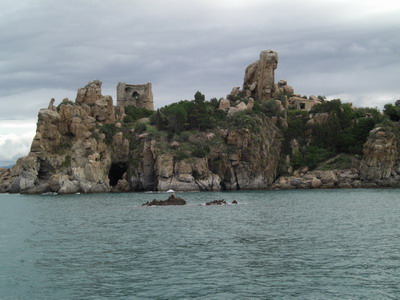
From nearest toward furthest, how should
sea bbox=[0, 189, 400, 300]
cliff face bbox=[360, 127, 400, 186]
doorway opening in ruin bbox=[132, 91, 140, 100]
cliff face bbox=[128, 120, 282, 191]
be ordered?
1. sea bbox=[0, 189, 400, 300]
2. cliff face bbox=[360, 127, 400, 186]
3. cliff face bbox=[128, 120, 282, 191]
4. doorway opening in ruin bbox=[132, 91, 140, 100]

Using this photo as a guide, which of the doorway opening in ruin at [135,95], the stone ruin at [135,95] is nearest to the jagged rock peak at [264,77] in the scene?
the stone ruin at [135,95]

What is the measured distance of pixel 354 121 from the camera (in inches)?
4870

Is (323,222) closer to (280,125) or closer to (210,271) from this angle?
(210,271)

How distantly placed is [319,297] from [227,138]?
94516mm

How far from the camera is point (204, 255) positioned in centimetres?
3281

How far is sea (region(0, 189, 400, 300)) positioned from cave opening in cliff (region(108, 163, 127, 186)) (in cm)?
6197

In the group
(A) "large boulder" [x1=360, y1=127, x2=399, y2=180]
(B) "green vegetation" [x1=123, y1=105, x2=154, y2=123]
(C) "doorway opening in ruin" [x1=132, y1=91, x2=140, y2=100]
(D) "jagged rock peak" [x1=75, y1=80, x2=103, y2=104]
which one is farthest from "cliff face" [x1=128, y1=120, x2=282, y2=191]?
(C) "doorway opening in ruin" [x1=132, y1=91, x2=140, y2=100]

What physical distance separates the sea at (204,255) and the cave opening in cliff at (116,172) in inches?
2440

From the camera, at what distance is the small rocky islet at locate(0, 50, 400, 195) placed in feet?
345

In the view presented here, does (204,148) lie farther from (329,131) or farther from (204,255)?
(204,255)

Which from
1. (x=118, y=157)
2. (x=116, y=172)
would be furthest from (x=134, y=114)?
(x=118, y=157)

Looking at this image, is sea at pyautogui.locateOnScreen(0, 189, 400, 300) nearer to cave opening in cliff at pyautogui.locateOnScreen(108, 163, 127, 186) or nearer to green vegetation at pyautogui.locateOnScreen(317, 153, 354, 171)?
green vegetation at pyautogui.locateOnScreen(317, 153, 354, 171)

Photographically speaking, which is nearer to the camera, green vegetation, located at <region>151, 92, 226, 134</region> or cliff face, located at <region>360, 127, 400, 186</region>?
cliff face, located at <region>360, 127, 400, 186</region>

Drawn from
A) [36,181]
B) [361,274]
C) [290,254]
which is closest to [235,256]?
[290,254]
